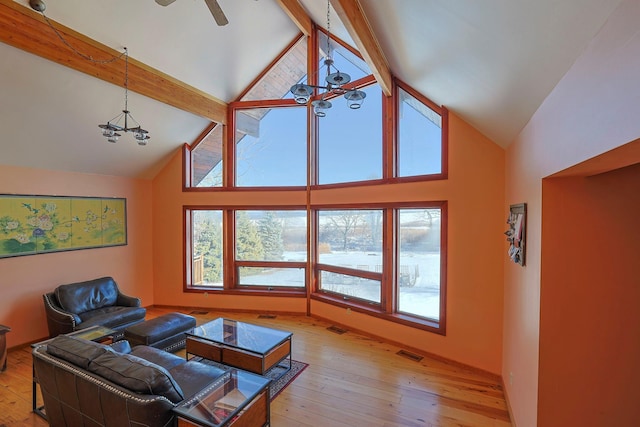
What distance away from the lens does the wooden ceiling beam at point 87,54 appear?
2727 mm

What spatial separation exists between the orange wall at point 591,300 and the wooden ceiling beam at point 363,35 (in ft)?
6.60

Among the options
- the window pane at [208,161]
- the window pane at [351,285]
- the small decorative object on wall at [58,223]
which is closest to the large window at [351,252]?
the window pane at [351,285]

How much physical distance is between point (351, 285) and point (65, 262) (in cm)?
454

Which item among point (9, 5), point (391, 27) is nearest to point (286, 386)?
point (391, 27)

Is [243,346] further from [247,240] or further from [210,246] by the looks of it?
[210,246]

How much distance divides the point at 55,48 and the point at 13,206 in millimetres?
2343

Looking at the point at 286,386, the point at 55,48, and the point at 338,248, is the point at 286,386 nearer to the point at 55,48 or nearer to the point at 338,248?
the point at 338,248

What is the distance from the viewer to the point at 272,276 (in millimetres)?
→ 5445

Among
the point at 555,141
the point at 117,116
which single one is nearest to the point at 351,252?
the point at 555,141

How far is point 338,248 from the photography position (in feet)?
16.0

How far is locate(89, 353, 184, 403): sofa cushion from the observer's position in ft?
6.09

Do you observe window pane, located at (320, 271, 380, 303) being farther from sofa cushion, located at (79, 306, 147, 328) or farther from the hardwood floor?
sofa cushion, located at (79, 306, 147, 328)

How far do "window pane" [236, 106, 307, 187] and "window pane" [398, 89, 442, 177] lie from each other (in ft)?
5.93

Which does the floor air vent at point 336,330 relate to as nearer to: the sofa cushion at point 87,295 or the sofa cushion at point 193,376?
the sofa cushion at point 193,376
